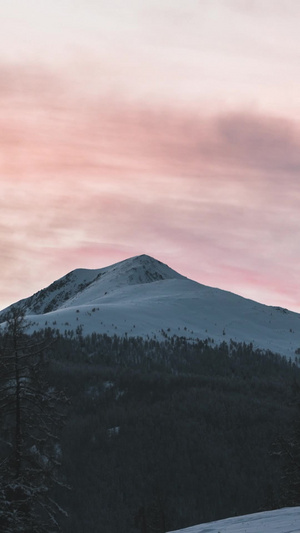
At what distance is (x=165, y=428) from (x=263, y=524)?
105 meters

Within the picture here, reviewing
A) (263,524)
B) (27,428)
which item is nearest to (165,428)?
(263,524)

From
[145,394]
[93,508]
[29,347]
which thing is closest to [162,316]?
[145,394]

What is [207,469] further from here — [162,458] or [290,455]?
[290,455]

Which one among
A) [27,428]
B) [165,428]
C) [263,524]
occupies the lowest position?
[165,428]

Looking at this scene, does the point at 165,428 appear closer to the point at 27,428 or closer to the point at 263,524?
the point at 263,524

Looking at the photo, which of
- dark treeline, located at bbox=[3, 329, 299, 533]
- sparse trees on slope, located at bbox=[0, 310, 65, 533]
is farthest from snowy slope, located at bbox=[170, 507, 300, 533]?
dark treeline, located at bbox=[3, 329, 299, 533]

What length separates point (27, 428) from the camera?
28.0 meters

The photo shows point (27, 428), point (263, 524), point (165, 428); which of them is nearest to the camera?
point (27, 428)

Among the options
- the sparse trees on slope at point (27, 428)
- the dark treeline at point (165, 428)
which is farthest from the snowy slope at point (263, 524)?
the dark treeline at point (165, 428)

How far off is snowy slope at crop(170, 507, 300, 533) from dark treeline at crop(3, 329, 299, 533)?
76.1 m

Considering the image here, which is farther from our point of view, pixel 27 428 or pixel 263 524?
pixel 263 524

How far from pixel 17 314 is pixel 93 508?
293 feet

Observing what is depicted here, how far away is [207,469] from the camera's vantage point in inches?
4948

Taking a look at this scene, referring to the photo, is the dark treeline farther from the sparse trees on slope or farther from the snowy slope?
the sparse trees on slope
